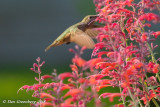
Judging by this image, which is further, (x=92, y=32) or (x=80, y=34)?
(x=92, y=32)

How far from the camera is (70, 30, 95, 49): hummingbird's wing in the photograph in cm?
216

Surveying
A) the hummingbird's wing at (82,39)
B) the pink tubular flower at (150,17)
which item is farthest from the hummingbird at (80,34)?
the pink tubular flower at (150,17)

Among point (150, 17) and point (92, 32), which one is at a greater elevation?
point (92, 32)

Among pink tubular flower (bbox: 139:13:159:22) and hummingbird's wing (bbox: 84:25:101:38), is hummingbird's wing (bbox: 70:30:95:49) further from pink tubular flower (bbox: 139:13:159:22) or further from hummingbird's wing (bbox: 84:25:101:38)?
pink tubular flower (bbox: 139:13:159:22)

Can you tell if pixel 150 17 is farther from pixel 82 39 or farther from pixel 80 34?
pixel 80 34

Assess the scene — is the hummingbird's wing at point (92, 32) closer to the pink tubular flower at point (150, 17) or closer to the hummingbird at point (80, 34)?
the hummingbird at point (80, 34)

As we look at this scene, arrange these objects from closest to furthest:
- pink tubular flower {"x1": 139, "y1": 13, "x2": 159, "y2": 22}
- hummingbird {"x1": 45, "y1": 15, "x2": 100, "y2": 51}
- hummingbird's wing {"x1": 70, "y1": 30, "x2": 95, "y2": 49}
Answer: pink tubular flower {"x1": 139, "y1": 13, "x2": 159, "y2": 22}
hummingbird's wing {"x1": 70, "y1": 30, "x2": 95, "y2": 49}
hummingbird {"x1": 45, "y1": 15, "x2": 100, "y2": 51}

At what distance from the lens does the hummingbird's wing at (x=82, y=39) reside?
216 centimetres

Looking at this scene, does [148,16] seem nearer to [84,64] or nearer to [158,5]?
[158,5]

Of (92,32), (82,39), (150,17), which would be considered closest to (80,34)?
(82,39)

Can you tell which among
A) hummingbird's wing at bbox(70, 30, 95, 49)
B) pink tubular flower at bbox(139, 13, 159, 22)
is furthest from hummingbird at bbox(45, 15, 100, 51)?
pink tubular flower at bbox(139, 13, 159, 22)

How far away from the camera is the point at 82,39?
2410 mm

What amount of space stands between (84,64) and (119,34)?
2.17ft

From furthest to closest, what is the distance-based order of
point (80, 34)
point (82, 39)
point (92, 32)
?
point (92, 32) → point (80, 34) → point (82, 39)
